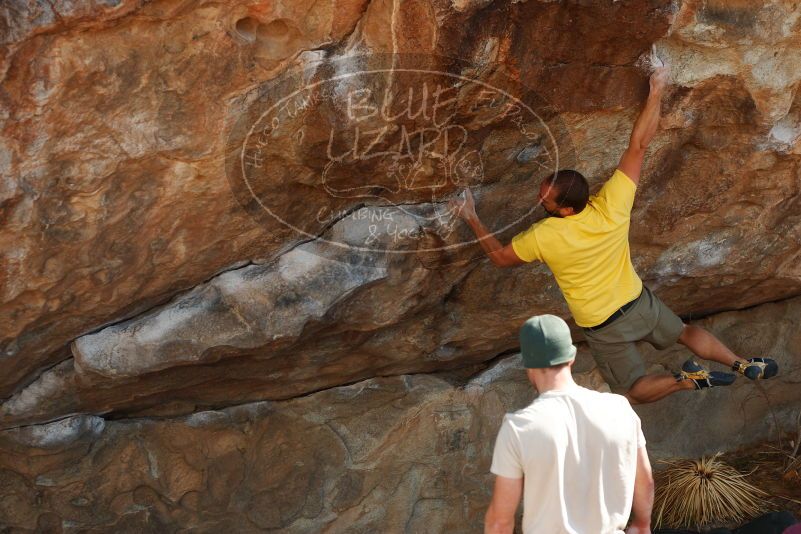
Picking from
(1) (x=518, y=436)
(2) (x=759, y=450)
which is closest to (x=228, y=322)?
(1) (x=518, y=436)

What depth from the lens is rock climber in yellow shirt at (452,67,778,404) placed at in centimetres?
337

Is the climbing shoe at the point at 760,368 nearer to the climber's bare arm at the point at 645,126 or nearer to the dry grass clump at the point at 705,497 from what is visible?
the climber's bare arm at the point at 645,126

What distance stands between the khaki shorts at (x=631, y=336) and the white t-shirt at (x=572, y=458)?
40.4 inches

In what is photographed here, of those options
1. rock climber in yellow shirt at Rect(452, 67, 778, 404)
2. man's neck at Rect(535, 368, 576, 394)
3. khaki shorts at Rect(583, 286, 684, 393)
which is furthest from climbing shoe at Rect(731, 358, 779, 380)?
man's neck at Rect(535, 368, 576, 394)

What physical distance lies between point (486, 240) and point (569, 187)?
35 centimetres

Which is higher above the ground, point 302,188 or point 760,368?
point 302,188

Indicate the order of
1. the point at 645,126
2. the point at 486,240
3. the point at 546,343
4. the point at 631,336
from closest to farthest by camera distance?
the point at 546,343
the point at 645,126
the point at 486,240
the point at 631,336

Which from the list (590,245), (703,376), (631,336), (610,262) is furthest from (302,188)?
(703,376)

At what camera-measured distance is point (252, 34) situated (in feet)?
9.57

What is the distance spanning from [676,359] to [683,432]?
42cm

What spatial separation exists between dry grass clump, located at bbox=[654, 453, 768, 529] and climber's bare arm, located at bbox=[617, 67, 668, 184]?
187 cm

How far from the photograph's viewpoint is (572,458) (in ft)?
8.47

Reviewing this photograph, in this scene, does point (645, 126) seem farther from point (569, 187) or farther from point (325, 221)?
point (325, 221)

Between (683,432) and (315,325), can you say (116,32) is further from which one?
(683,432)
